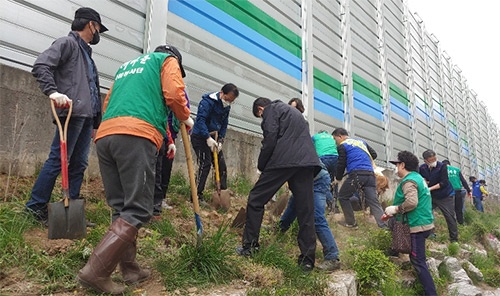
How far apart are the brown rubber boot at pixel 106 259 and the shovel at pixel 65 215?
0.75m

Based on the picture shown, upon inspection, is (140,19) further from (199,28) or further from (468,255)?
(468,255)

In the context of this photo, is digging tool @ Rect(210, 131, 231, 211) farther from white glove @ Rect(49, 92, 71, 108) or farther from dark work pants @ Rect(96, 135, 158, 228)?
dark work pants @ Rect(96, 135, 158, 228)

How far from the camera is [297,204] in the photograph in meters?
3.31

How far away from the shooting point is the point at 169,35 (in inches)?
212

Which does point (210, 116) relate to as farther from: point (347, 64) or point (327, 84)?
point (347, 64)

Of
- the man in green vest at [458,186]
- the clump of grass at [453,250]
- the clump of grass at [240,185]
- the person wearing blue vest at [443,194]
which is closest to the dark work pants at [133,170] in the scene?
the clump of grass at [240,185]

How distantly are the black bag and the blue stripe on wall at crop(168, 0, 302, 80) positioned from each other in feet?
13.9

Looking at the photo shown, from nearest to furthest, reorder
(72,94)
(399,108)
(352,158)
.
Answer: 1. (72,94)
2. (352,158)
3. (399,108)

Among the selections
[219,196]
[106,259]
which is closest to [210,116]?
[219,196]

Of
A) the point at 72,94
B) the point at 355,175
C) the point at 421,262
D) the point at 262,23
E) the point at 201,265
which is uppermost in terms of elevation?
the point at 262,23

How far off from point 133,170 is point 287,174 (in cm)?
157

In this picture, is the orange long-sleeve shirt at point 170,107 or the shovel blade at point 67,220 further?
the shovel blade at point 67,220

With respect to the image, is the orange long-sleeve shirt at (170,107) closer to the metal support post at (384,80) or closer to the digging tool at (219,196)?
the digging tool at (219,196)

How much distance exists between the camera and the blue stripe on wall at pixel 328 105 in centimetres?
853
